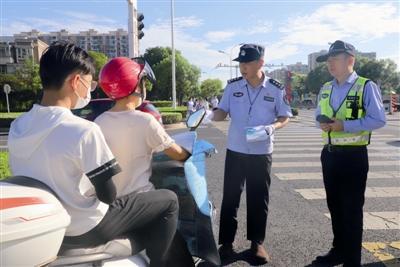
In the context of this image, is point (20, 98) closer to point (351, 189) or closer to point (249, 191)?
point (249, 191)

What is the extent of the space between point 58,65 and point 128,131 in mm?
520

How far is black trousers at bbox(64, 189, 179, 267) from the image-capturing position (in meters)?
1.85

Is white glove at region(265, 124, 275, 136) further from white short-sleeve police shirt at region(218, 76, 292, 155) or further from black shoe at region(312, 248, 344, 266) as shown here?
black shoe at region(312, 248, 344, 266)

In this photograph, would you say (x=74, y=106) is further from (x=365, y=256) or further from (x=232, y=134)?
(x=365, y=256)

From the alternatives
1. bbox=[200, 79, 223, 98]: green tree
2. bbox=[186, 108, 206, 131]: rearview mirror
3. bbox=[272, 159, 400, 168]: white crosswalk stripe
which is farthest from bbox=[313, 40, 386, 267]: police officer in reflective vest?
bbox=[200, 79, 223, 98]: green tree

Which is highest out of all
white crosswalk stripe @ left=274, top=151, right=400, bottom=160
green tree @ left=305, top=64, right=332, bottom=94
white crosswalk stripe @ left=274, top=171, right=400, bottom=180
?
green tree @ left=305, top=64, right=332, bottom=94

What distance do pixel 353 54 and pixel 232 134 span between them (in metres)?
1.23

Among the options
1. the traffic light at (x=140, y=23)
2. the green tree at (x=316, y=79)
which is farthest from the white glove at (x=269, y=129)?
the green tree at (x=316, y=79)

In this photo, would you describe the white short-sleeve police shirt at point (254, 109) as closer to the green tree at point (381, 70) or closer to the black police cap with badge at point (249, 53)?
the black police cap with badge at point (249, 53)

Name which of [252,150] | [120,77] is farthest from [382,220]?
[120,77]

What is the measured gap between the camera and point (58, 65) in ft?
5.96

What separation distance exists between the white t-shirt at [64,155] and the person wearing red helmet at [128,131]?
391 millimetres

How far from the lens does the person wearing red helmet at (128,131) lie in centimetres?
215

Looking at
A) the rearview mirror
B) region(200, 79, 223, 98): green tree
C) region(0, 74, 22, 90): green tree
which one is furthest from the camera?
region(200, 79, 223, 98): green tree
